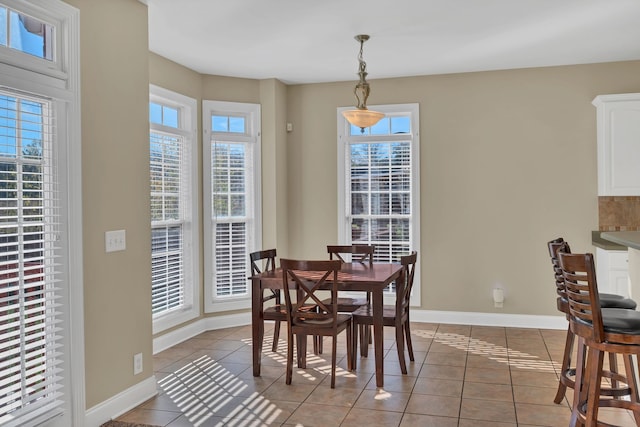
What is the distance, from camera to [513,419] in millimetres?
3557

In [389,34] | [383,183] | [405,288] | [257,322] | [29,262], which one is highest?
[389,34]

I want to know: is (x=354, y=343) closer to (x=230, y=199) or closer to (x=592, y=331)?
(x=592, y=331)

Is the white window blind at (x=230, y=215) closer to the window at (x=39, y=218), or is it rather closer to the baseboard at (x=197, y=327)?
the baseboard at (x=197, y=327)

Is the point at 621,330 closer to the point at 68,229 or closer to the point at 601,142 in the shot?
the point at 68,229

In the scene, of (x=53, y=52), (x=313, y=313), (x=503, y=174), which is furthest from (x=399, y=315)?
(x=53, y=52)

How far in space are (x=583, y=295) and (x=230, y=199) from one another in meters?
4.20

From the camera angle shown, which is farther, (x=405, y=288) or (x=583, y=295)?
(x=405, y=288)

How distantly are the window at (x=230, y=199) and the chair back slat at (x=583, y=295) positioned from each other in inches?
158

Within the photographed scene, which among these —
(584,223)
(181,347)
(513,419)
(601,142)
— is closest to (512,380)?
(513,419)

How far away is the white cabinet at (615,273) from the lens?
210 inches

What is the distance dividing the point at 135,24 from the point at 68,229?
1.56 metres

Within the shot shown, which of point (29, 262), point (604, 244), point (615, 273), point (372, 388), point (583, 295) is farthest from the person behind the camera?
point (604, 244)

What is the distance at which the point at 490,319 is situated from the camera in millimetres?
6172

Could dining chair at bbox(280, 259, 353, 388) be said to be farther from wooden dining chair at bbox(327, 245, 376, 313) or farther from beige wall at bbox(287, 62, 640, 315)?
beige wall at bbox(287, 62, 640, 315)
